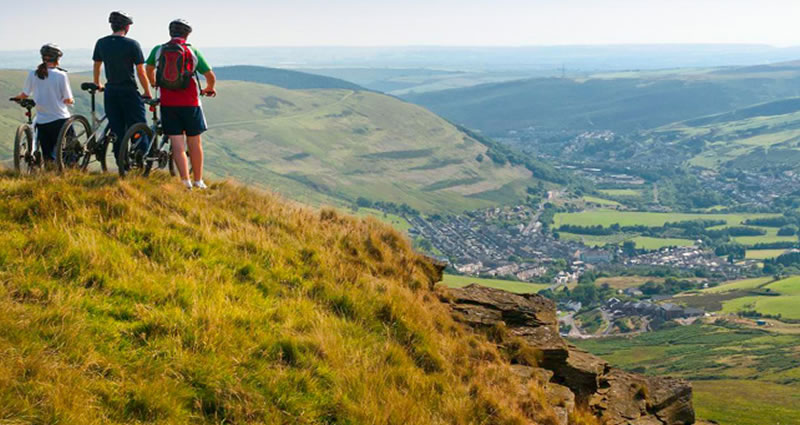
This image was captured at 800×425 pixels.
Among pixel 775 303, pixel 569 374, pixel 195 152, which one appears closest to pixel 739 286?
pixel 775 303

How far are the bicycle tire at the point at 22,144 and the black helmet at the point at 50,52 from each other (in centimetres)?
149

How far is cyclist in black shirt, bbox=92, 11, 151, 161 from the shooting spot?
515 inches

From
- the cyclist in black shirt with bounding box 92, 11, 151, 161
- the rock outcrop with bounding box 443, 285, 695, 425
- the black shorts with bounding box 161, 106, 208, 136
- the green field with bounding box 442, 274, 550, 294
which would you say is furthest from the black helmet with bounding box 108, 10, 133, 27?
the green field with bounding box 442, 274, 550, 294

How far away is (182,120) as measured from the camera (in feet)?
43.5

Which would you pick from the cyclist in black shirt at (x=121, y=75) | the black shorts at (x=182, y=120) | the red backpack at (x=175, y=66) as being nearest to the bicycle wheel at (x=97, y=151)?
the cyclist in black shirt at (x=121, y=75)

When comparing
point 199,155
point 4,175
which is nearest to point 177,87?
point 199,155

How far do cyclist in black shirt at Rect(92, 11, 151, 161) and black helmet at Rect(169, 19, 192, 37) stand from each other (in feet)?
3.81

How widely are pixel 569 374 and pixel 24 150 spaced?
1199cm

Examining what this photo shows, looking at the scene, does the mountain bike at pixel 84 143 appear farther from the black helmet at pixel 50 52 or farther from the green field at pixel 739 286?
the green field at pixel 739 286

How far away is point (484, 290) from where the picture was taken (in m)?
14.6

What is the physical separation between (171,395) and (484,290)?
9.10m

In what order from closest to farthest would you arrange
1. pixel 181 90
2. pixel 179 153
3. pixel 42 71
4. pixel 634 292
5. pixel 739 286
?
pixel 181 90 < pixel 42 71 < pixel 179 153 < pixel 634 292 < pixel 739 286

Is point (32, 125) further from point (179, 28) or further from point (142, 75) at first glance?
point (179, 28)

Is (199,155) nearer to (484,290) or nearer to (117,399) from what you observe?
(484,290)
